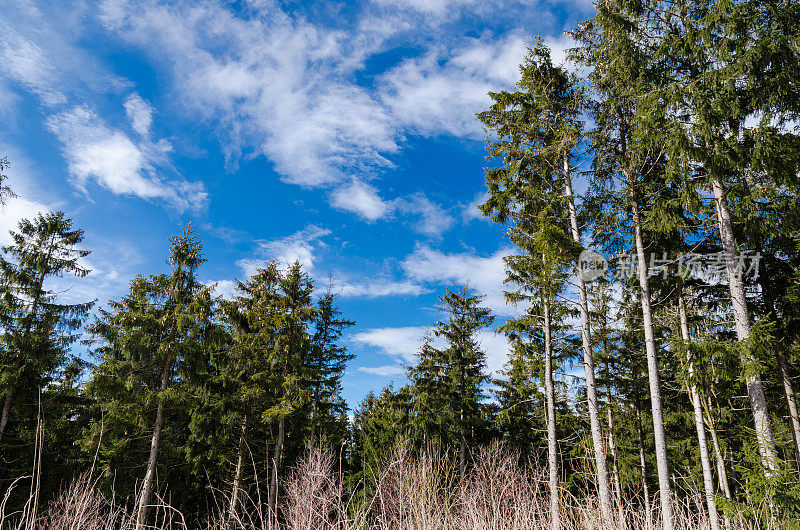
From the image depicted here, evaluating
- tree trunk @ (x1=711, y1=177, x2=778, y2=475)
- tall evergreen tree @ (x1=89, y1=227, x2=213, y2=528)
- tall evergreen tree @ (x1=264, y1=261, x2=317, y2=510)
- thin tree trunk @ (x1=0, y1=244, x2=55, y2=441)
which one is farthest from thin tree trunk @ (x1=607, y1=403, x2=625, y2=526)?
thin tree trunk @ (x1=0, y1=244, x2=55, y2=441)

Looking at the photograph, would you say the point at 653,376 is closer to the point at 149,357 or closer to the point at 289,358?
the point at 289,358

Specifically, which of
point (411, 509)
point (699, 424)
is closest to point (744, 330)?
point (699, 424)

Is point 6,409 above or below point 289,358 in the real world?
below

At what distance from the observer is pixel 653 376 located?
9.56 metres

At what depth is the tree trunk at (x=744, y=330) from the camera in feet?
26.5

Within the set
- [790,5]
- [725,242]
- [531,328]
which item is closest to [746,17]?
[790,5]

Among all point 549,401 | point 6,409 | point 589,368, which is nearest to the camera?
point 589,368

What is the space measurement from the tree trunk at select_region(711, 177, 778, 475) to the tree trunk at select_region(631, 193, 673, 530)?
1562mm

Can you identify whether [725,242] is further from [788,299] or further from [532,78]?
[532,78]

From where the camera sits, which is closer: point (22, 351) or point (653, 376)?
point (653, 376)

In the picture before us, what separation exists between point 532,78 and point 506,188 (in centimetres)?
346

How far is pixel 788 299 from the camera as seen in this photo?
35.4 feet

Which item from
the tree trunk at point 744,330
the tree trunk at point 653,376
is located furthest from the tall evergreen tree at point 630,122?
the tree trunk at point 744,330

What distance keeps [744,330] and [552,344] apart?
6.26m
